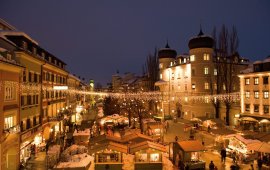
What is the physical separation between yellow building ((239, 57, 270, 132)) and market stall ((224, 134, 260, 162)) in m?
14.2

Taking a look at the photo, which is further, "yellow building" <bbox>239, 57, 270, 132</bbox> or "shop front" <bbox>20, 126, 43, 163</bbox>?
"yellow building" <bbox>239, 57, 270, 132</bbox>

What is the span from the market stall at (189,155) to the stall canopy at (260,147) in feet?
15.3

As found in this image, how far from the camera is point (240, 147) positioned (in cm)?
2469

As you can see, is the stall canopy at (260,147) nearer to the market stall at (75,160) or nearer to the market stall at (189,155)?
the market stall at (189,155)

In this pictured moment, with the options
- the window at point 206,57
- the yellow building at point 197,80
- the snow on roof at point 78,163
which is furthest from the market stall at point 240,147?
the window at point 206,57

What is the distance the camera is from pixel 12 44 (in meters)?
22.6

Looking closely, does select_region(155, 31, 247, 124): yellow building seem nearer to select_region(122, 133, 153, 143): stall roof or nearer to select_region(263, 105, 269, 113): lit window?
select_region(263, 105, 269, 113): lit window

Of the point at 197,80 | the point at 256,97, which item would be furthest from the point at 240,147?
the point at 197,80

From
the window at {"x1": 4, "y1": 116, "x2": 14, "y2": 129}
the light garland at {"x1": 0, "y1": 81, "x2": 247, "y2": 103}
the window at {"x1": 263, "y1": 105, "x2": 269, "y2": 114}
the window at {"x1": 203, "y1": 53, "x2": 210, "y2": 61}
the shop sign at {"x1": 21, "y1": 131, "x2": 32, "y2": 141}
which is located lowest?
the shop sign at {"x1": 21, "y1": 131, "x2": 32, "y2": 141}

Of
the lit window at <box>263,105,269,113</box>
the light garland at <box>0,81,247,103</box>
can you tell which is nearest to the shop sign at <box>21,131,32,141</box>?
the light garland at <box>0,81,247,103</box>

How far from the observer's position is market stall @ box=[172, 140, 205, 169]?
70.5ft

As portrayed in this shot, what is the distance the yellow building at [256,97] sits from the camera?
37719 millimetres

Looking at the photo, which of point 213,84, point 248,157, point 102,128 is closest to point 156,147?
point 248,157

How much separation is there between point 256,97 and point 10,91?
3668 centimetres
